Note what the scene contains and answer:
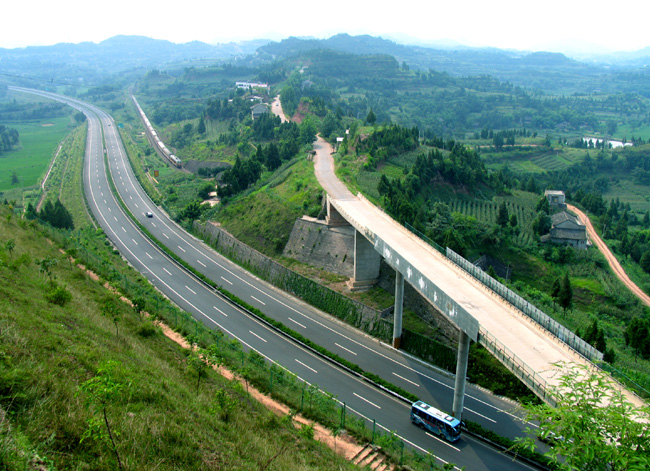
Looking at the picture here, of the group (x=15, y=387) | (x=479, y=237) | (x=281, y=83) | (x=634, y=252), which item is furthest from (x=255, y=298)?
(x=281, y=83)

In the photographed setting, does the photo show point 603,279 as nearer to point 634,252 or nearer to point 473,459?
point 634,252

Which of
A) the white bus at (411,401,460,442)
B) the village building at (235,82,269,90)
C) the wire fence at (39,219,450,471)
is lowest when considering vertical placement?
the white bus at (411,401,460,442)

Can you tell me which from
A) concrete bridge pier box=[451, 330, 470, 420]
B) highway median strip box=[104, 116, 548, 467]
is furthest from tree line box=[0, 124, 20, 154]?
concrete bridge pier box=[451, 330, 470, 420]

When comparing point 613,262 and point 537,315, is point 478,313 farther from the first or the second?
point 613,262

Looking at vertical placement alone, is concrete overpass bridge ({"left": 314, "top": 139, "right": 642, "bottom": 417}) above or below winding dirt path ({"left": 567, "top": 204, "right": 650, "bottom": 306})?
above

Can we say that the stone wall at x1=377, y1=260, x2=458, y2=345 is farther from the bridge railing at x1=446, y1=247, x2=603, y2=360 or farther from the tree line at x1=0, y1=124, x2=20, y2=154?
the tree line at x1=0, y1=124, x2=20, y2=154

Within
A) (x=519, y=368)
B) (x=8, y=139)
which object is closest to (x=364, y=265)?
(x=519, y=368)

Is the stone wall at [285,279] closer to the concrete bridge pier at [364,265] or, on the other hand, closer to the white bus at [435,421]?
the concrete bridge pier at [364,265]
